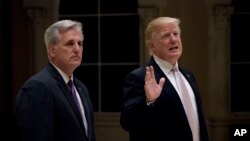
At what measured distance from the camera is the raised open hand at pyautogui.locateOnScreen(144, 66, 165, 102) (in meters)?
2.19

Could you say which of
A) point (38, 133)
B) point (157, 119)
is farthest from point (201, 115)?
point (38, 133)

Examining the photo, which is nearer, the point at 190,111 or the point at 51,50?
the point at 51,50

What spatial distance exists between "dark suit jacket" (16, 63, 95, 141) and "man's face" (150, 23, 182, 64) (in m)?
0.48

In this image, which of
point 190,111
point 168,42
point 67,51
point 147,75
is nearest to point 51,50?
point 67,51

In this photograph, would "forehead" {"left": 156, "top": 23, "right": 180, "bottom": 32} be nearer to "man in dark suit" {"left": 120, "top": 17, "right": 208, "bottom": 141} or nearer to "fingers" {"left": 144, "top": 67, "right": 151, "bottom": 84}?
"man in dark suit" {"left": 120, "top": 17, "right": 208, "bottom": 141}

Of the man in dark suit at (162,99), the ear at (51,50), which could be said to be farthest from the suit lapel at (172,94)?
the ear at (51,50)

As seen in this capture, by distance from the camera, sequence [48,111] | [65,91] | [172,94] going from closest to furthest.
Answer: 1. [48,111]
2. [65,91]
3. [172,94]

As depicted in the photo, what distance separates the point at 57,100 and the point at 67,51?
236 mm

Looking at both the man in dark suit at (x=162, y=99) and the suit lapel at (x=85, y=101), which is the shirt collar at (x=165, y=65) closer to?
the man in dark suit at (x=162, y=99)

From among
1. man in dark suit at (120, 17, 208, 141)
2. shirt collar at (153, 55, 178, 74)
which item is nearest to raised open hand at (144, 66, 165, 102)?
man in dark suit at (120, 17, 208, 141)

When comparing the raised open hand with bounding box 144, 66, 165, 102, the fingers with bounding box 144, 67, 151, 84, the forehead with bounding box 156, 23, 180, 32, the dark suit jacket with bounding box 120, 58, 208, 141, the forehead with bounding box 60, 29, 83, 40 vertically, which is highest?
the forehead with bounding box 156, 23, 180, 32

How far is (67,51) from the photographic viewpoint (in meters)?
2.21

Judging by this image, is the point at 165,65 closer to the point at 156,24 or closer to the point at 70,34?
the point at 156,24

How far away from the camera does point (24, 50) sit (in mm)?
6355
